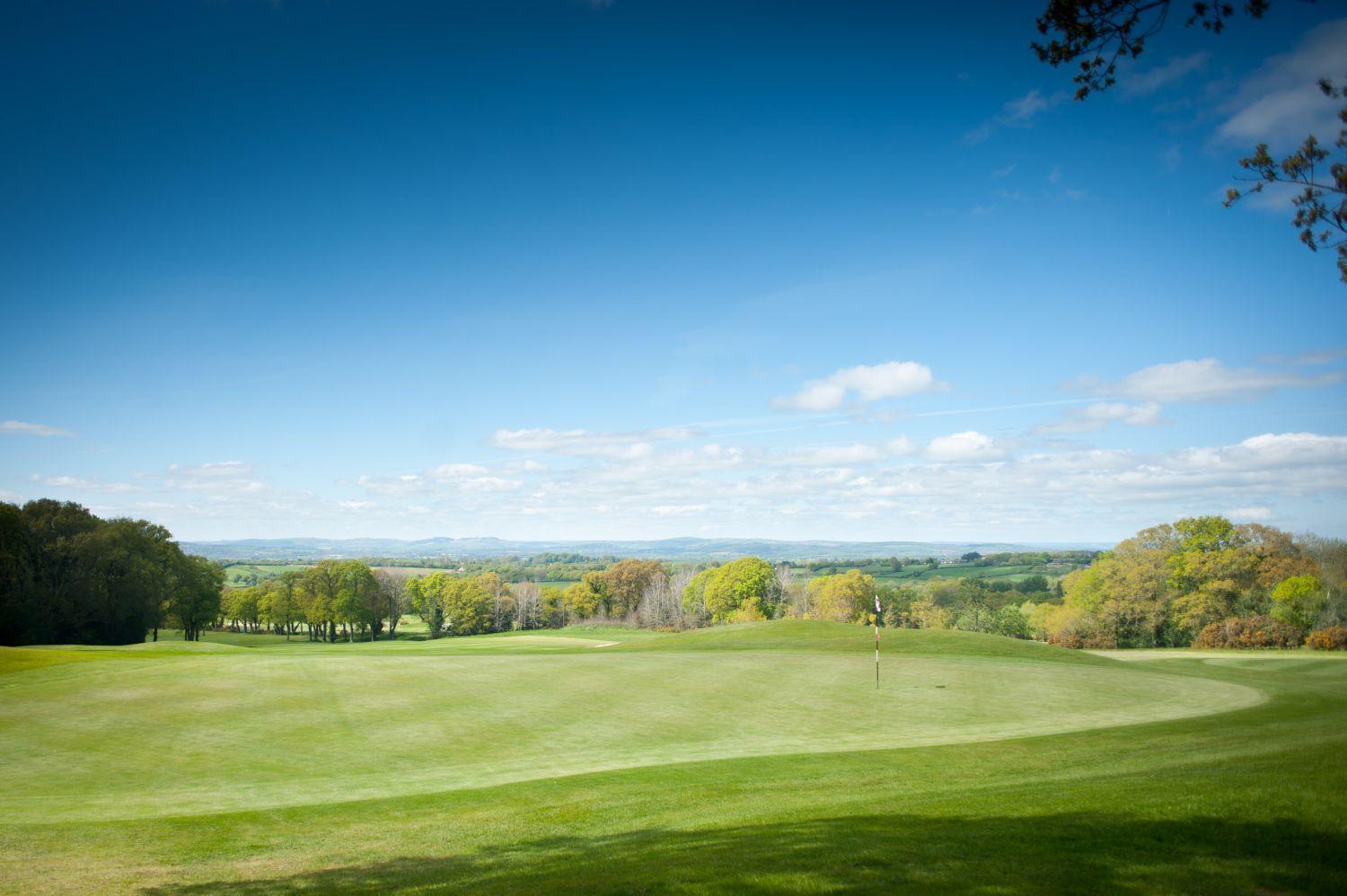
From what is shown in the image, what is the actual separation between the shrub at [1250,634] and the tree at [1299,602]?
787mm

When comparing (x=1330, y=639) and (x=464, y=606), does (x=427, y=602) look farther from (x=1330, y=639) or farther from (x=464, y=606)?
(x=1330, y=639)

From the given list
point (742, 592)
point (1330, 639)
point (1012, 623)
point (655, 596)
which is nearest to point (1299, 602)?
point (1330, 639)

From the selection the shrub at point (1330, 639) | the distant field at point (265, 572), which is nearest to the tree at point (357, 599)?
A: the distant field at point (265, 572)

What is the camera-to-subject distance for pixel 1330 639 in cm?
4922

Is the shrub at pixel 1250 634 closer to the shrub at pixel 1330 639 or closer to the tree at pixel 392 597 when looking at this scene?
the shrub at pixel 1330 639

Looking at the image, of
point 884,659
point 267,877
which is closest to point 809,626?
point 884,659

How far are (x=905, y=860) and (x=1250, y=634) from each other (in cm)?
6688

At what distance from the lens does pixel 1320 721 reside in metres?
19.7

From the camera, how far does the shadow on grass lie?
7.13 meters

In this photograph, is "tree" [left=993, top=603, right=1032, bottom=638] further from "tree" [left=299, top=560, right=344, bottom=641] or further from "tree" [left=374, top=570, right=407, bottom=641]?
"tree" [left=299, top=560, right=344, bottom=641]

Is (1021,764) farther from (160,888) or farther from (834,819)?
(160,888)

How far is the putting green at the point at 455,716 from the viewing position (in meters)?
15.9

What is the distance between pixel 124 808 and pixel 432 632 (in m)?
97.5

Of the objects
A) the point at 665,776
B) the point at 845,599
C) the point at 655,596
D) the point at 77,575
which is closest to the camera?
the point at 665,776
